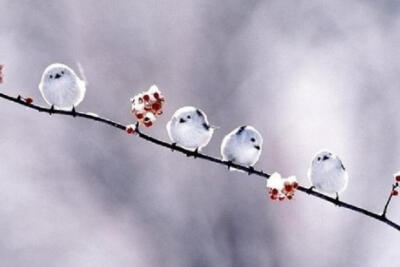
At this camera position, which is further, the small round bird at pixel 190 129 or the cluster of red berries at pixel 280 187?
the small round bird at pixel 190 129

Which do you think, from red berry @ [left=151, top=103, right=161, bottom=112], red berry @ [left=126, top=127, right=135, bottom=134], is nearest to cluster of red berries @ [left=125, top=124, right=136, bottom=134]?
red berry @ [left=126, top=127, right=135, bottom=134]

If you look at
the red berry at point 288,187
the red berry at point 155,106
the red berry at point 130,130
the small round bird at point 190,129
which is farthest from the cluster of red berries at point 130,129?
the red berry at point 288,187

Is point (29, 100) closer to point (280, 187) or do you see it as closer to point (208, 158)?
point (208, 158)

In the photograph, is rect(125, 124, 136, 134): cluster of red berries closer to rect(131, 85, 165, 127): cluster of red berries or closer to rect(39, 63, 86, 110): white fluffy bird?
rect(131, 85, 165, 127): cluster of red berries

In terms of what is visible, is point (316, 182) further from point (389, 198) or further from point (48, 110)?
point (48, 110)

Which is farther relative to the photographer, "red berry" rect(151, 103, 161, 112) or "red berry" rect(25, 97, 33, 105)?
"red berry" rect(25, 97, 33, 105)

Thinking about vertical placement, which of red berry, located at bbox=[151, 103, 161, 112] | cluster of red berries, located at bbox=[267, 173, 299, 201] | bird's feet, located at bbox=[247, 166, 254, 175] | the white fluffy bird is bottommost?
cluster of red berries, located at bbox=[267, 173, 299, 201]

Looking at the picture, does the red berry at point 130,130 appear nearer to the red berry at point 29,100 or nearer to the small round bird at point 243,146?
the red berry at point 29,100
